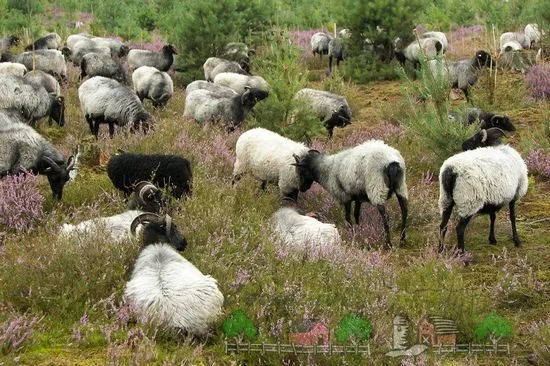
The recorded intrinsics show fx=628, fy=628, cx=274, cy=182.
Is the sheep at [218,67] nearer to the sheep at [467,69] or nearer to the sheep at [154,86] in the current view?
the sheep at [154,86]

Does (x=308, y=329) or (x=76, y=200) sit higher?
(x=308, y=329)

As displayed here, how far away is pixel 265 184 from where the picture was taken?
10258 mm

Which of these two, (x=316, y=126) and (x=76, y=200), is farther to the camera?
(x=316, y=126)

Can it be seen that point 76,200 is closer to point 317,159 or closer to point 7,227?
point 7,227

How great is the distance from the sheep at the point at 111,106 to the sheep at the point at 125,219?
14.3ft

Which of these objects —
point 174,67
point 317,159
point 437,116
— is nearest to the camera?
point 317,159

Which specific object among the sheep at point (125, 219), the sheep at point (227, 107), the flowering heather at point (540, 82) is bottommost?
the flowering heather at point (540, 82)

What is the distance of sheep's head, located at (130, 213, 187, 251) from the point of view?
582 centimetres

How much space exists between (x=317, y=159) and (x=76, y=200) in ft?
11.2

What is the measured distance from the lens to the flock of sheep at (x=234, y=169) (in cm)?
513

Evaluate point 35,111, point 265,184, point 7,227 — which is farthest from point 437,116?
point 35,111

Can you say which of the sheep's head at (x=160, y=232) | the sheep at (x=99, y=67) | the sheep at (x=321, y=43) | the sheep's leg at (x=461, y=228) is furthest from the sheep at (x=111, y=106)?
the sheep at (x=321, y=43)

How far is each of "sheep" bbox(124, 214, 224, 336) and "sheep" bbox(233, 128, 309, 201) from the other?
437cm

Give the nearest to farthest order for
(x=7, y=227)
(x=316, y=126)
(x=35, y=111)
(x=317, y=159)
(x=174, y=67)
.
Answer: (x=7, y=227) → (x=317, y=159) → (x=316, y=126) → (x=35, y=111) → (x=174, y=67)
